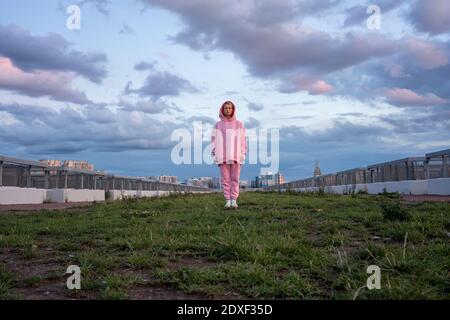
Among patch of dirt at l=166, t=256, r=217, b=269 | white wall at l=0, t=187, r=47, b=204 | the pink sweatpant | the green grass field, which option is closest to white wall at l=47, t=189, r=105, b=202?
white wall at l=0, t=187, r=47, b=204

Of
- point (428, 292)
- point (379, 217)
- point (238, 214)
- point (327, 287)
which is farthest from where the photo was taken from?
point (238, 214)

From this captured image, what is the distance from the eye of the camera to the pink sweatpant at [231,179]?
10.8 m

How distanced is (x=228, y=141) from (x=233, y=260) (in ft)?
20.3

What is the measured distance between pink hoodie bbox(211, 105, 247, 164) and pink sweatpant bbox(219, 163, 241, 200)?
22 cm

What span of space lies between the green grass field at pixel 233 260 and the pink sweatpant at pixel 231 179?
3.45 m

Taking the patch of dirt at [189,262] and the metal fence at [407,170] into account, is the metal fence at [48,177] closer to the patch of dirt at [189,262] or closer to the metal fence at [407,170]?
the patch of dirt at [189,262]

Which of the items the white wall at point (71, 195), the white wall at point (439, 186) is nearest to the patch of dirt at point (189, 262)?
the white wall at point (439, 186)

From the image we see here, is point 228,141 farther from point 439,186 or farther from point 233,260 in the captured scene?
point 439,186

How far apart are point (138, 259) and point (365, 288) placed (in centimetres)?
221

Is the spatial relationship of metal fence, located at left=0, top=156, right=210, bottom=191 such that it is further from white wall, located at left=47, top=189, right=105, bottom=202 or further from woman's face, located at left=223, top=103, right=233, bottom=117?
woman's face, located at left=223, top=103, right=233, bottom=117

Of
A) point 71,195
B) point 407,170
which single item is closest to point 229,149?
point 407,170

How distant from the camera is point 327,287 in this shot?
377 cm

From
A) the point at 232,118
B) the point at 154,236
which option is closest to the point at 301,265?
the point at 154,236
